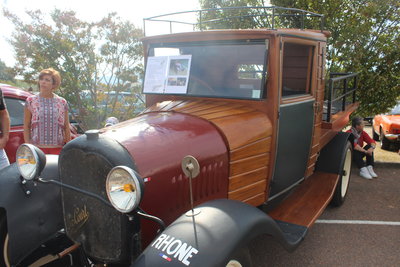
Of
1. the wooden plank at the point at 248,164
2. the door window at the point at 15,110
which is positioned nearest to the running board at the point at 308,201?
the wooden plank at the point at 248,164

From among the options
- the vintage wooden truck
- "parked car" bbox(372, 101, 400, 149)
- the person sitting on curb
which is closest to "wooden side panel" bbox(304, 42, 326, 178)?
the vintage wooden truck

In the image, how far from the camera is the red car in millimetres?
3854

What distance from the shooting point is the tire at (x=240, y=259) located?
1.73 m

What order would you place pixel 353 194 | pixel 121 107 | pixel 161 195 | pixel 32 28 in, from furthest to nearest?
pixel 121 107 < pixel 32 28 < pixel 353 194 < pixel 161 195

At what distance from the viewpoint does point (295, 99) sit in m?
2.96

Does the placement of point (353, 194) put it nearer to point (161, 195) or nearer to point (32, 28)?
point (161, 195)

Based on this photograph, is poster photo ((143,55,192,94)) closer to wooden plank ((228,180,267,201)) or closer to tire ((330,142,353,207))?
wooden plank ((228,180,267,201))

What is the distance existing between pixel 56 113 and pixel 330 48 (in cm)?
534

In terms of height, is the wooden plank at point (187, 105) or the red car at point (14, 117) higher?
the wooden plank at point (187, 105)

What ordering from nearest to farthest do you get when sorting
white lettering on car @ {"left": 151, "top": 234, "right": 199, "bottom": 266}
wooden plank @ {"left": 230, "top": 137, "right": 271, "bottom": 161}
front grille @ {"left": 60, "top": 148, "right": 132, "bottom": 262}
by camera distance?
white lettering on car @ {"left": 151, "top": 234, "right": 199, "bottom": 266}, front grille @ {"left": 60, "top": 148, "right": 132, "bottom": 262}, wooden plank @ {"left": 230, "top": 137, "right": 271, "bottom": 161}

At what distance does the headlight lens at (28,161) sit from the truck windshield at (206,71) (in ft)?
4.06

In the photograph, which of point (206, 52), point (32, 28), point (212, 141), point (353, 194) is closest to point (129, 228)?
point (212, 141)

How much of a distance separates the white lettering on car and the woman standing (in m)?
2.21

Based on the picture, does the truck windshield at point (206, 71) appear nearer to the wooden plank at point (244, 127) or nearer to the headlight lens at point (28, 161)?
the wooden plank at point (244, 127)
